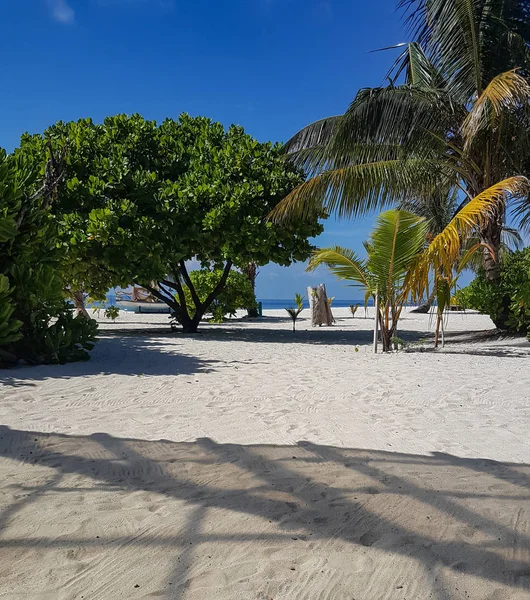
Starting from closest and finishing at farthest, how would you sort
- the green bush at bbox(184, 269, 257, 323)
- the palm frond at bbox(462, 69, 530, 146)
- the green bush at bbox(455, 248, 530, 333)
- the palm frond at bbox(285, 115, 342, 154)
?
the palm frond at bbox(462, 69, 530, 146), the green bush at bbox(455, 248, 530, 333), the palm frond at bbox(285, 115, 342, 154), the green bush at bbox(184, 269, 257, 323)

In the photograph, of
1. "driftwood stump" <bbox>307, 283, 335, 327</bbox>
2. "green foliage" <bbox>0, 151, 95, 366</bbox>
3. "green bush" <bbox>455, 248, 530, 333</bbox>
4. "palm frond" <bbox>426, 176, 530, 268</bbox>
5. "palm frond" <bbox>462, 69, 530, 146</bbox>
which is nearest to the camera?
"green foliage" <bbox>0, 151, 95, 366</bbox>

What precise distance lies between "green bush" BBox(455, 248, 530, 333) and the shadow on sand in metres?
8.27

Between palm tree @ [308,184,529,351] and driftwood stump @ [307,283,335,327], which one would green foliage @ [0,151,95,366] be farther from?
driftwood stump @ [307,283,335,327]

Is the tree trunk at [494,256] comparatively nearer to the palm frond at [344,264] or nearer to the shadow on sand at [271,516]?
the palm frond at [344,264]

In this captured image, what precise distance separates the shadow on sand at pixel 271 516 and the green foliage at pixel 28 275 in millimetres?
3237

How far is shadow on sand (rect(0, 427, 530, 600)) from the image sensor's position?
1.83 metres

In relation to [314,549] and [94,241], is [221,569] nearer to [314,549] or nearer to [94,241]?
[314,549]

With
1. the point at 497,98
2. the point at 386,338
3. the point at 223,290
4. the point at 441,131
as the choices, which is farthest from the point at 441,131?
the point at 223,290

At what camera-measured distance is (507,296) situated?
1103 cm

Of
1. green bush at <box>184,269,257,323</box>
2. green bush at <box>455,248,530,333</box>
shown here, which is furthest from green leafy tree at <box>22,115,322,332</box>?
green bush at <box>184,269,257,323</box>

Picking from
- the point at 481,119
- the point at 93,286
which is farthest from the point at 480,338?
the point at 93,286

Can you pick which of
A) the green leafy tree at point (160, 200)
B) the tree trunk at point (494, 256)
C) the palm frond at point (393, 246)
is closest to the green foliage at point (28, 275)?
the green leafy tree at point (160, 200)

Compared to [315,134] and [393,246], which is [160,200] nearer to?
[315,134]

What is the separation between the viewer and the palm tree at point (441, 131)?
10125 millimetres
